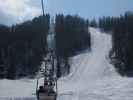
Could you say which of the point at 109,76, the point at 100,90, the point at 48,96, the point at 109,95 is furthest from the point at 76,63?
the point at 48,96

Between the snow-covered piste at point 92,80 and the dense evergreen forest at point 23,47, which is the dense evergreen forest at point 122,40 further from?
the dense evergreen forest at point 23,47

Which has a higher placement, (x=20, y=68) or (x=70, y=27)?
(x=70, y=27)

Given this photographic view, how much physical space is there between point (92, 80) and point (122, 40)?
32.5 ft

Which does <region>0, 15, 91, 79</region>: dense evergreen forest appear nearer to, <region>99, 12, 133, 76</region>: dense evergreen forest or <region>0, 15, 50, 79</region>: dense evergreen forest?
<region>0, 15, 50, 79</region>: dense evergreen forest

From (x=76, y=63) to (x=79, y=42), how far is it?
5.69 m

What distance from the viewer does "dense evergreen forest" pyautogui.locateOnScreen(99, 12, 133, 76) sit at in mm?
48963

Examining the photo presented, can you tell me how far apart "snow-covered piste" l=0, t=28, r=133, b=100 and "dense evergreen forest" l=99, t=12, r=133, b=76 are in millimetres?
1026

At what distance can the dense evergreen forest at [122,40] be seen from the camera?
48963 millimetres

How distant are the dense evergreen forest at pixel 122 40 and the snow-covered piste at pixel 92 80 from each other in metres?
1.03

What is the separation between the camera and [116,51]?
5344 cm

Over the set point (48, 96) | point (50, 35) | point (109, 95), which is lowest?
point (109, 95)

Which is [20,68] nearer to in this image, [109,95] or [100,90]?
[100,90]

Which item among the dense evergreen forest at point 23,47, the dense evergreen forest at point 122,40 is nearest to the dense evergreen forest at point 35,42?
the dense evergreen forest at point 23,47

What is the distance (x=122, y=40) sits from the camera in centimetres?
5391
